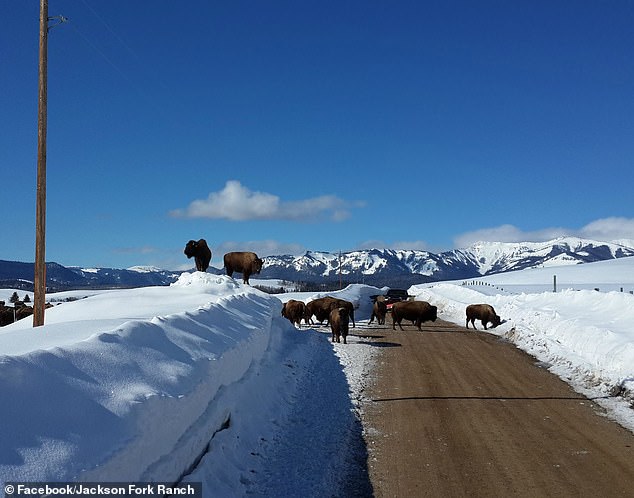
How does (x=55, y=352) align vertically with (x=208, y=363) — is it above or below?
above

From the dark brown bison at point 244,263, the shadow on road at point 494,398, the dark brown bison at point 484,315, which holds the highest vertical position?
the dark brown bison at point 244,263

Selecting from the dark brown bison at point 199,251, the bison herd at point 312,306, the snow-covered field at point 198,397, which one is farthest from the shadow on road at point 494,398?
the dark brown bison at point 199,251

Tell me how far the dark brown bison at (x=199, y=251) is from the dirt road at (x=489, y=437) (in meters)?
11.6

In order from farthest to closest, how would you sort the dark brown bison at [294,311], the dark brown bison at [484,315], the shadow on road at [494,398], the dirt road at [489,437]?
the dark brown bison at [484,315] → the dark brown bison at [294,311] → the shadow on road at [494,398] → the dirt road at [489,437]

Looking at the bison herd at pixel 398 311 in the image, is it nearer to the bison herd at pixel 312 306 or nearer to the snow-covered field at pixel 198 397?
the bison herd at pixel 312 306

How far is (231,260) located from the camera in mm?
25953

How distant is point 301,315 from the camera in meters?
27.3

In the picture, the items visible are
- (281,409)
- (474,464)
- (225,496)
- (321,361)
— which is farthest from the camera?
(321,361)

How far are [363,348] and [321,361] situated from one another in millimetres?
3427

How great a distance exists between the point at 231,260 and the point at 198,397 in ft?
64.1

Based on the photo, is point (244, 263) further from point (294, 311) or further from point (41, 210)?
point (41, 210)

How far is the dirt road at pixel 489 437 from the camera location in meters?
6.72

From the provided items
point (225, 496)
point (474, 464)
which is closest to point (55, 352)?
point (225, 496)

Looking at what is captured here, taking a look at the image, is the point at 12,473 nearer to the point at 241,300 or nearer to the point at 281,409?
the point at 281,409
